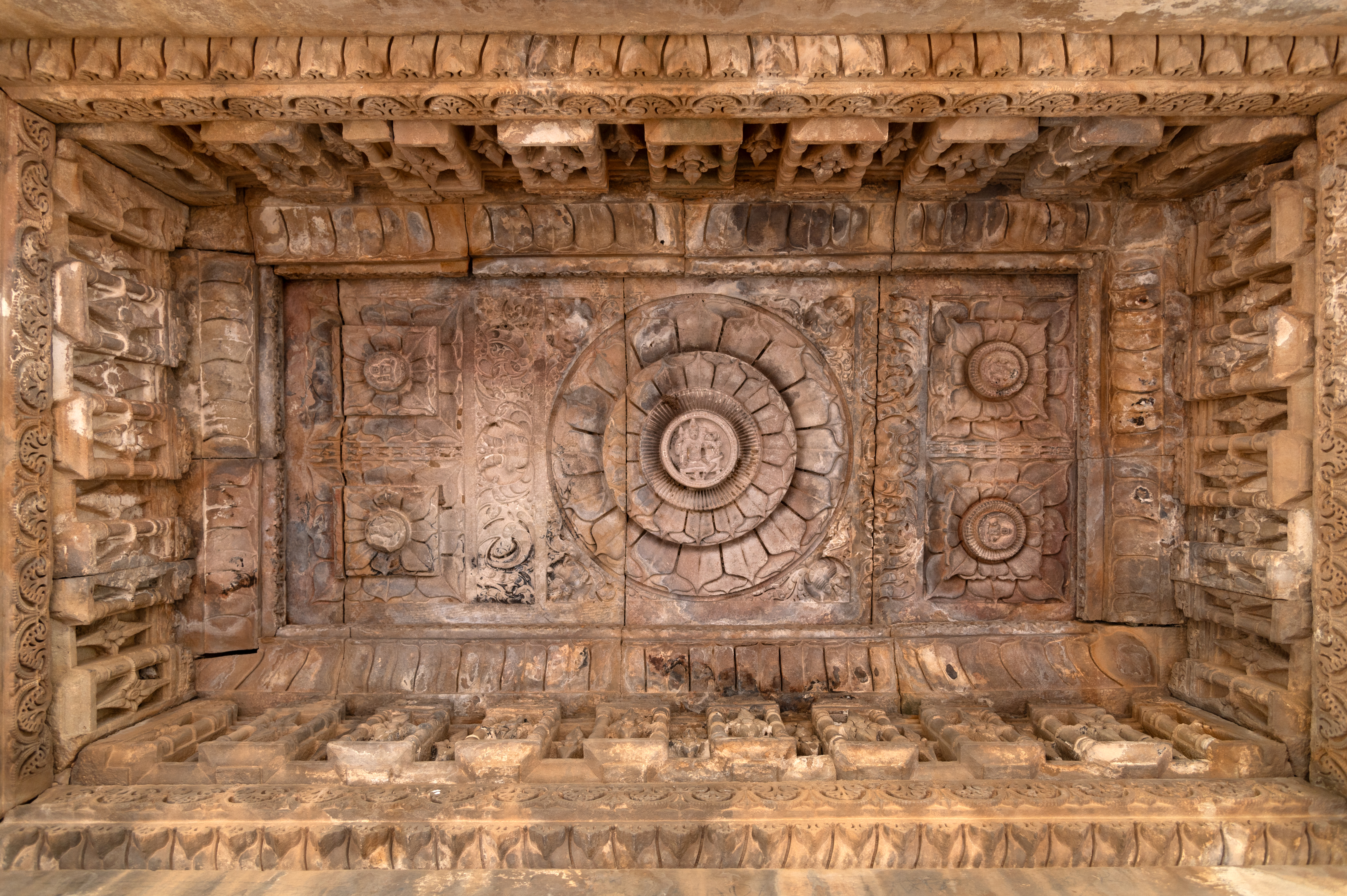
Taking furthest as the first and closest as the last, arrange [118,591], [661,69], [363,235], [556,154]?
[363,235] → [118,591] → [556,154] → [661,69]

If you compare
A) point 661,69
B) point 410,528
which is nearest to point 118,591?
point 410,528

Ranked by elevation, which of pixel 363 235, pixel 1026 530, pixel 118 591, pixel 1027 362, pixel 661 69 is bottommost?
pixel 118 591

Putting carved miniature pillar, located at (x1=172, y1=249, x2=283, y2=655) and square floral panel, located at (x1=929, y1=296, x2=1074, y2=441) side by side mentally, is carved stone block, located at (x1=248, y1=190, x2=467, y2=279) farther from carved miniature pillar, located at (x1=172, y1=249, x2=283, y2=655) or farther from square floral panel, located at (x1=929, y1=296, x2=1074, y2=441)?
square floral panel, located at (x1=929, y1=296, x2=1074, y2=441)

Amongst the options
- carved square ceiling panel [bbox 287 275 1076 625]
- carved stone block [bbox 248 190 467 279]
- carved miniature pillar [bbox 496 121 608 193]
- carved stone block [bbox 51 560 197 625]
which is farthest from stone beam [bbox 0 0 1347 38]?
carved stone block [bbox 51 560 197 625]

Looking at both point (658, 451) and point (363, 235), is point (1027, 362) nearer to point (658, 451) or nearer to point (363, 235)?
point (658, 451)

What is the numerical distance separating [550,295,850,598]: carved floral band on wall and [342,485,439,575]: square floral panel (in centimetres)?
96

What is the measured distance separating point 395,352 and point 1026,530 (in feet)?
15.6

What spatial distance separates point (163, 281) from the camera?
4340 millimetres

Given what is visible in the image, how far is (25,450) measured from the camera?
337 cm

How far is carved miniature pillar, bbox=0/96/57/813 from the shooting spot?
3289 mm

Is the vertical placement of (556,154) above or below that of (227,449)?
above

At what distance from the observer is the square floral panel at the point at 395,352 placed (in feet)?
15.6

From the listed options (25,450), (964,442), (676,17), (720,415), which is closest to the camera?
(676,17)

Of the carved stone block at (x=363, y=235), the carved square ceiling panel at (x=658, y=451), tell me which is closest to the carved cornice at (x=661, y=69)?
the carved stone block at (x=363, y=235)
